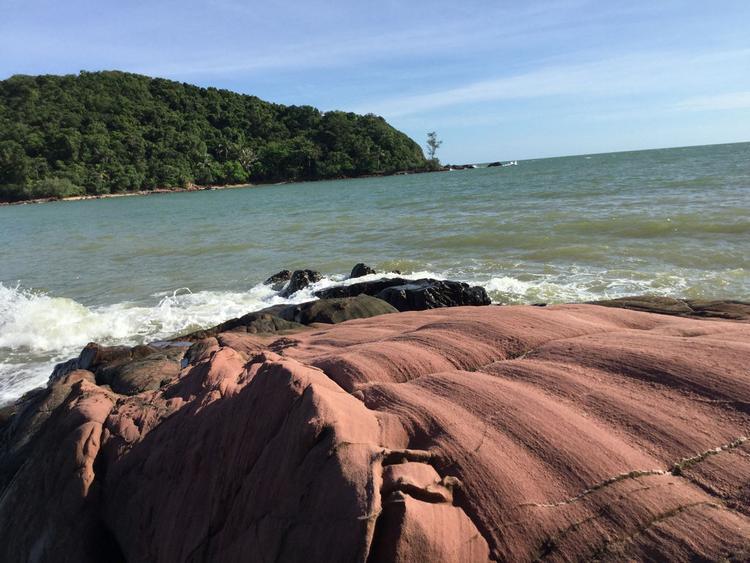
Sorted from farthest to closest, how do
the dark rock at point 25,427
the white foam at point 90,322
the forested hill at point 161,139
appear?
the forested hill at point 161,139 → the white foam at point 90,322 → the dark rock at point 25,427

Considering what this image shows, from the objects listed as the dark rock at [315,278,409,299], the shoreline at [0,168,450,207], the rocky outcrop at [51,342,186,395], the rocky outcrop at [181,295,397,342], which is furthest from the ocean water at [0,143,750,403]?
the shoreline at [0,168,450,207]

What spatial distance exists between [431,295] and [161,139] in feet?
309

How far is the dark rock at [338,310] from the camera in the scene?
7.34m

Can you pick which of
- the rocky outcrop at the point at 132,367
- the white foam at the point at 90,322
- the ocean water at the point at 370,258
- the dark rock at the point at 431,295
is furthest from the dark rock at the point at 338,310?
the ocean water at the point at 370,258

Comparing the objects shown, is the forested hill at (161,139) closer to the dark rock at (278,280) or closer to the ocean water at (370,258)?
the ocean water at (370,258)

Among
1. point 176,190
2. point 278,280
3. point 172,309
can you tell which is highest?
point 278,280

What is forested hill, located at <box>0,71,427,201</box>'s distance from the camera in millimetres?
75000

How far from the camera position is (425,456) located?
231 centimetres

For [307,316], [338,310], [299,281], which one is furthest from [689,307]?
[299,281]

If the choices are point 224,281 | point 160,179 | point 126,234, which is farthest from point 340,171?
point 224,281

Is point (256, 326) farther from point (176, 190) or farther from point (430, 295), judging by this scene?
point (176, 190)

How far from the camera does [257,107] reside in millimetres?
114688

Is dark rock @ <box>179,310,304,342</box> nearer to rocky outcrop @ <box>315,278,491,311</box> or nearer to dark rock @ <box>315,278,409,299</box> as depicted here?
rocky outcrop @ <box>315,278,491,311</box>

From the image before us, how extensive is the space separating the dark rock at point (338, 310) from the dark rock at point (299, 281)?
129 inches
